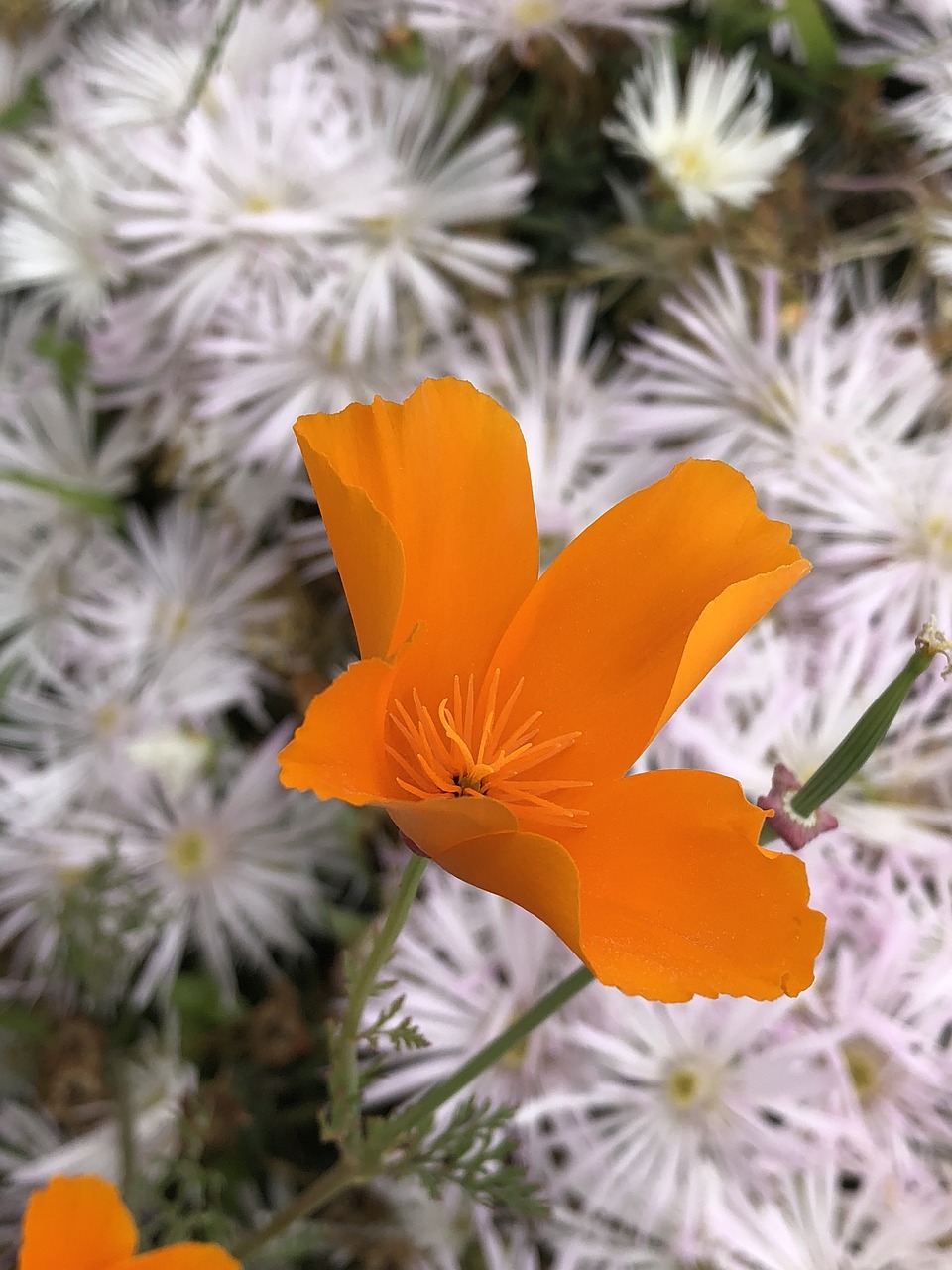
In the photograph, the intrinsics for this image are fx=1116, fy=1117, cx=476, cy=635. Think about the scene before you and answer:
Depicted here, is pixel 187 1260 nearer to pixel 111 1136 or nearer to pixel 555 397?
pixel 111 1136

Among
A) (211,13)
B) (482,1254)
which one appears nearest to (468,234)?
(211,13)

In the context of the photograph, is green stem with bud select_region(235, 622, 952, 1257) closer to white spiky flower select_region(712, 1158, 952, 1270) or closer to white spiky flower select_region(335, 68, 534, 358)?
white spiky flower select_region(712, 1158, 952, 1270)

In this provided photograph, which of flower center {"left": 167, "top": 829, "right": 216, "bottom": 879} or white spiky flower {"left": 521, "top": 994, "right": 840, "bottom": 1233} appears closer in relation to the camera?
white spiky flower {"left": 521, "top": 994, "right": 840, "bottom": 1233}

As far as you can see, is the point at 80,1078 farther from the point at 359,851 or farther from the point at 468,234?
the point at 468,234

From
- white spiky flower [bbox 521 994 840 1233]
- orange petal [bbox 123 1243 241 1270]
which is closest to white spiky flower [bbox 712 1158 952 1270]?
white spiky flower [bbox 521 994 840 1233]

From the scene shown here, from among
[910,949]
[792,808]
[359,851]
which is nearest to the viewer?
[792,808]

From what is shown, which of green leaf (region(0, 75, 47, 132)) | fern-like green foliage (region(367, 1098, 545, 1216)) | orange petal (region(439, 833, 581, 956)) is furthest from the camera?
green leaf (region(0, 75, 47, 132))

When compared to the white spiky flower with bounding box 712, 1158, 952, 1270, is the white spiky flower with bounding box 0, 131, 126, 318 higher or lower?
higher
